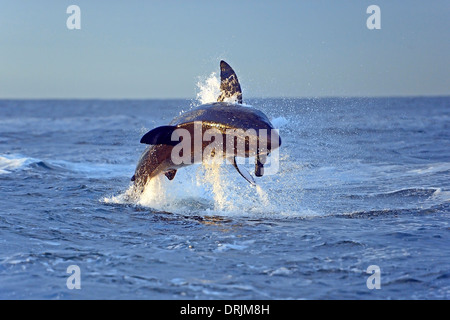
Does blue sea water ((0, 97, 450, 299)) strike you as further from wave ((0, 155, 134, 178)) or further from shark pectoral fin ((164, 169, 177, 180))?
shark pectoral fin ((164, 169, 177, 180))

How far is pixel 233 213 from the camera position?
12930 millimetres

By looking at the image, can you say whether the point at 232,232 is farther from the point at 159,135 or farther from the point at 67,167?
the point at 67,167

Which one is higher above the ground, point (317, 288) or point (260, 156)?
point (260, 156)

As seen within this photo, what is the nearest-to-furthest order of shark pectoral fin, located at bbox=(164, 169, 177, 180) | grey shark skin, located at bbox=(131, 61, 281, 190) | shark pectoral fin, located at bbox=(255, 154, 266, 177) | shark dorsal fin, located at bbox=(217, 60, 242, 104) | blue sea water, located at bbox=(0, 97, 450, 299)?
blue sea water, located at bbox=(0, 97, 450, 299) < grey shark skin, located at bbox=(131, 61, 281, 190) < shark pectoral fin, located at bbox=(255, 154, 266, 177) < shark dorsal fin, located at bbox=(217, 60, 242, 104) < shark pectoral fin, located at bbox=(164, 169, 177, 180)

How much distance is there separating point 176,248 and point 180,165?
3.28 meters

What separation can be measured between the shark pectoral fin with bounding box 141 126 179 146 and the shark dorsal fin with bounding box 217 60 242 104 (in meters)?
1.51

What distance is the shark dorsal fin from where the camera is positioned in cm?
1263

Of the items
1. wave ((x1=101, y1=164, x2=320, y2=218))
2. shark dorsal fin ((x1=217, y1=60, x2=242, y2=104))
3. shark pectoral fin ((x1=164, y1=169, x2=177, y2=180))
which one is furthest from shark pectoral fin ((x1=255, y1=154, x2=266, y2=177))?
shark pectoral fin ((x1=164, y1=169, x2=177, y2=180))

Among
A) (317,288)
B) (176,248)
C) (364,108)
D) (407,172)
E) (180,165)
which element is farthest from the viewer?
(364,108)

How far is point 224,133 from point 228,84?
2.19 metres

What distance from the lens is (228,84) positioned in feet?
42.2
